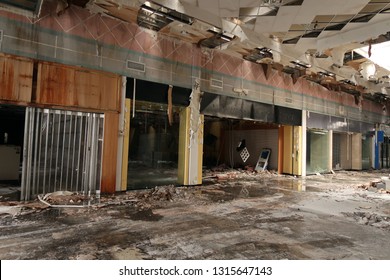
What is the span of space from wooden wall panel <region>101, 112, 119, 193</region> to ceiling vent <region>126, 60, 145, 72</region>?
4.00 feet

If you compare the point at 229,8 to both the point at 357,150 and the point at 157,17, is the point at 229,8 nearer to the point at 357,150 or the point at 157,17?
the point at 157,17

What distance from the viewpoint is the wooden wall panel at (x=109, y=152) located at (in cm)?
561

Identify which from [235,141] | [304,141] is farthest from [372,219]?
[235,141]

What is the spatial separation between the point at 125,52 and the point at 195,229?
174 inches

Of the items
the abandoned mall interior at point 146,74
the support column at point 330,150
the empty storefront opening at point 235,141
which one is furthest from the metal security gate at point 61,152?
the support column at point 330,150

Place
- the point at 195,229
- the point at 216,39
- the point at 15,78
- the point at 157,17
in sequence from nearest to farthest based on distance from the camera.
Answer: the point at 195,229 → the point at 15,78 → the point at 157,17 → the point at 216,39

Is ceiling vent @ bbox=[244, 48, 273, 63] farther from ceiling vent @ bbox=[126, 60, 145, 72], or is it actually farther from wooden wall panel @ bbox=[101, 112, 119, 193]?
wooden wall panel @ bbox=[101, 112, 119, 193]

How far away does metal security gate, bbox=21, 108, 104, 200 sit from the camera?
15.9ft

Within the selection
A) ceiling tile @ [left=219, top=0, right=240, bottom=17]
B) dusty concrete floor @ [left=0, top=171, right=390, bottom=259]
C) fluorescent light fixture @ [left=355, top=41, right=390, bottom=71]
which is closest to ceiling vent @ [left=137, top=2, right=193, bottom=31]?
ceiling tile @ [left=219, top=0, right=240, bottom=17]

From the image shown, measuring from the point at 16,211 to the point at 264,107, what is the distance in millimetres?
7626

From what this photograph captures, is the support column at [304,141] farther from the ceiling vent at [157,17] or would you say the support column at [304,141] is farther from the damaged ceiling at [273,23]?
the ceiling vent at [157,17]

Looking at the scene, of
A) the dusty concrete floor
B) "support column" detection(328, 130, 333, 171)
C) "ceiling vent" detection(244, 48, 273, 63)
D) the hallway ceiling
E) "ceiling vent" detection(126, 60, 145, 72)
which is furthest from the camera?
"support column" detection(328, 130, 333, 171)

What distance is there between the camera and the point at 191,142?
7074 millimetres
